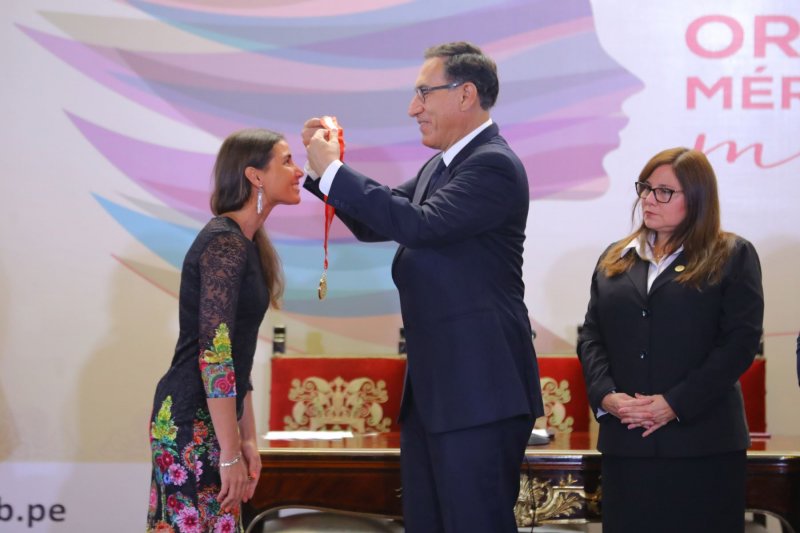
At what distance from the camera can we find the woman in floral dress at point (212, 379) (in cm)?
211

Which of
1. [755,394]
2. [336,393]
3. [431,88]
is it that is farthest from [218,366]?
[755,394]

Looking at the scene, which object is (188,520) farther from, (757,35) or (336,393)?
(757,35)

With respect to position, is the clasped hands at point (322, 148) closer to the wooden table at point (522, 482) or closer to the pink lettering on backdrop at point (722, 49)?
the wooden table at point (522, 482)

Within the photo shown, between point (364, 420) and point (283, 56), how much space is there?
1.57 metres

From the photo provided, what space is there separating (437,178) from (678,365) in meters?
0.78

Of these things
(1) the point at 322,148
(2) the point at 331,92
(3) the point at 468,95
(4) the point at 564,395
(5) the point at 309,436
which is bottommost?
(5) the point at 309,436

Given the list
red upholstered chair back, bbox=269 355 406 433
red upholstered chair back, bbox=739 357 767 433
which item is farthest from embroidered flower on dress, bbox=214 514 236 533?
red upholstered chair back, bbox=739 357 767 433

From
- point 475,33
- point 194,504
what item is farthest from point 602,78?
point 194,504

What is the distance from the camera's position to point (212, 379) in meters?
2.10

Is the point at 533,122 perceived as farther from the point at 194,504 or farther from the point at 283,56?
the point at 194,504

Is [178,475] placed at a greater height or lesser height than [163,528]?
greater

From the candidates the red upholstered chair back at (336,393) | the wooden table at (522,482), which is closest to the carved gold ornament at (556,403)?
the red upholstered chair back at (336,393)

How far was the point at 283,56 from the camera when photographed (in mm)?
4047

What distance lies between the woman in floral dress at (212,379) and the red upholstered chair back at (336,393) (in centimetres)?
140
